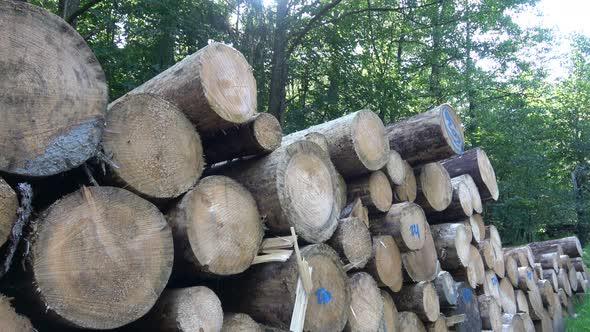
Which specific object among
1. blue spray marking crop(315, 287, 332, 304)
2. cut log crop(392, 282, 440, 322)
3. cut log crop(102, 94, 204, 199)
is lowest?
cut log crop(392, 282, 440, 322)

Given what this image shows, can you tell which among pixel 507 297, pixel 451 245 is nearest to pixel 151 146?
pixel 451 245

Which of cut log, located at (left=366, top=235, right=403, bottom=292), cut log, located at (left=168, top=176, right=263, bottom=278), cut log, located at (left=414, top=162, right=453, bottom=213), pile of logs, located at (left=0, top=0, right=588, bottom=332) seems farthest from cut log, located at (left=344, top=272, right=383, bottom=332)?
cut log, located at (left=414, top=162, right=453, bottom=213)

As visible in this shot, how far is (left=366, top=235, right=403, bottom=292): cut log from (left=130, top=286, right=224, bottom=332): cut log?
5.21 ft

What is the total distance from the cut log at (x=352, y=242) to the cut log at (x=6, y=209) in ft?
6.27

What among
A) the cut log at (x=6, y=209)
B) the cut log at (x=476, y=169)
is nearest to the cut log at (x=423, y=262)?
the cut log at (x=476, y=169)

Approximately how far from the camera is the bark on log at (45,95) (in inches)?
67.7

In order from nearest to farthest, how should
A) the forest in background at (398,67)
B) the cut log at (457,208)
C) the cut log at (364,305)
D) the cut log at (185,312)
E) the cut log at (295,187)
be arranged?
the cut log at (185,312)
the cut log at (295,187)
the cut log at (364,305)
the cut log at (457,208)
the forest in background at (398,67)

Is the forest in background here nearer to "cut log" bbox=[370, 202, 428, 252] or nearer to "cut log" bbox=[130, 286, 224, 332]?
"cut log" bbox=[370, 202, 428, 252]

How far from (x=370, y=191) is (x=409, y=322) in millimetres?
1066

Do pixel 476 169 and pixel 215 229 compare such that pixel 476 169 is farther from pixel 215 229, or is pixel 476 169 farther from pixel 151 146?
pixel 151 146

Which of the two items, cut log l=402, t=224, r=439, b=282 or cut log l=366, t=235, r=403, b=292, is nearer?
cut log l=366, t=235, r=403, b=292

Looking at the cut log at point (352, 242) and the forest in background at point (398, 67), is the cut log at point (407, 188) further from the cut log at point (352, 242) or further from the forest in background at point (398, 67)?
the forest in background at point (398, 67)

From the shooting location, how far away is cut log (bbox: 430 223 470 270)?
4512 millimetres

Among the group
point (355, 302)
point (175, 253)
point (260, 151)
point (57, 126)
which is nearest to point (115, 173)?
point (57, 126)
